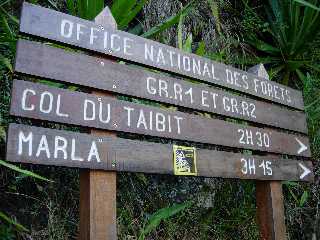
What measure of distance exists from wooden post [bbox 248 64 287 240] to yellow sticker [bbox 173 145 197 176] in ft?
1.92

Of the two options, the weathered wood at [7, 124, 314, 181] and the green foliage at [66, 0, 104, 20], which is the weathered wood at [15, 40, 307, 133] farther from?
the green foliage at [66, 0, 104, 20]

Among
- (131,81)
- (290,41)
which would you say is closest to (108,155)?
(131,81)

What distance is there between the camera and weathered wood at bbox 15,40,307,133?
1471mm

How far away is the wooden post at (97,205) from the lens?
146 cm

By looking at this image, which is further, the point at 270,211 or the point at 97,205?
the point at 270,211

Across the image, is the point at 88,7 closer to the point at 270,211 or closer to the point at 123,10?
the point at 123,10

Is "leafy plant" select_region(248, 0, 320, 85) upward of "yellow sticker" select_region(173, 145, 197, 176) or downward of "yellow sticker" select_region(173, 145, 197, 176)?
upward

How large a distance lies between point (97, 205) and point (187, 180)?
1.21 metres

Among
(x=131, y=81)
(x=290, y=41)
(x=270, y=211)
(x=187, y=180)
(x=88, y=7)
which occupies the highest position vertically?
(x=290, y=41)

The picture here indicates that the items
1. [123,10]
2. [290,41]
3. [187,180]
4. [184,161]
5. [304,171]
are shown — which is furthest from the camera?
[290,41]

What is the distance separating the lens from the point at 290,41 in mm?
3750

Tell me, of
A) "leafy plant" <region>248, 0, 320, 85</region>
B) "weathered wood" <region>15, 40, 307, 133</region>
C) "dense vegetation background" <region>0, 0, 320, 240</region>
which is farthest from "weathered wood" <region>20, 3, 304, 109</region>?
"leafy plant" <region>248, 0, 320, 85</region>

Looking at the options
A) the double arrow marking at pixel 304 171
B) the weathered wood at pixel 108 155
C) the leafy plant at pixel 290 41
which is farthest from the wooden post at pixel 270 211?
the leafy plant at pixel 290 41

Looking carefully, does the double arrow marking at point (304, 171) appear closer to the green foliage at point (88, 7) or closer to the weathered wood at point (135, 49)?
the weathered wood at point (135, 49)
